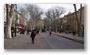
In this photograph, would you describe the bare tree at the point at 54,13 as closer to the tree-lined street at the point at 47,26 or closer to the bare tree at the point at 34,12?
the tree-lined street at the point at 47,26

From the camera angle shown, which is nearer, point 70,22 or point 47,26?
point 70,22

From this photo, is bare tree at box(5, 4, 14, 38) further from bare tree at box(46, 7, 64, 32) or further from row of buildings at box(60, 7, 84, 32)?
row of buildings at box(60, 7, 84, 32)

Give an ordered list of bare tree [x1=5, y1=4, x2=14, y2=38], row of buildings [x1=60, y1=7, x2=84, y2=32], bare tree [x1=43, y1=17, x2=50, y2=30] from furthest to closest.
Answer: bare tree [x1=5, y1=4, x2=14, y2=38] → bare tree [x1=43, y1=17, x2=50, y2=30] → row of buildings [x1=60, y1=7, x2=84, y2=32]

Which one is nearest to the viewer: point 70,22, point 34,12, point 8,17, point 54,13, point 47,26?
point 54,13

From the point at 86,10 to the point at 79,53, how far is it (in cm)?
139

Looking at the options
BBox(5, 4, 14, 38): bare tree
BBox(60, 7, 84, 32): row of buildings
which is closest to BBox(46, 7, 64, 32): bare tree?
BBox(60, 7, 84, 32): row of buildings

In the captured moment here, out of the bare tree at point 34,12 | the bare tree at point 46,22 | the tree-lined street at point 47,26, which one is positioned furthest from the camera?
the bare tree at point 46,22

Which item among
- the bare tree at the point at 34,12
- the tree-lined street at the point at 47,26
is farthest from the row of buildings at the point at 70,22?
the bare tree at the point at 34,12

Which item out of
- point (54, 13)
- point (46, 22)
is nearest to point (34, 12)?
point (46, 22)

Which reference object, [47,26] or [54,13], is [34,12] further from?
[54,13]

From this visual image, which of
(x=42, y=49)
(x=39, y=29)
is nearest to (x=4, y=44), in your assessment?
(x=42, y=49)

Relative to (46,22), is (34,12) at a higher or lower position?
higher

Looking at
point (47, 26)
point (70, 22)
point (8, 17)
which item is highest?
point (8, 17)

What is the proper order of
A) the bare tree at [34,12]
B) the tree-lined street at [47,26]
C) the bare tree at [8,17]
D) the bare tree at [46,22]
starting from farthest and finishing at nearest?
the bare tree at [8,17], the bare tree at [46,22], the bare tree at [34,12], the tree-lined street at [47,26]
